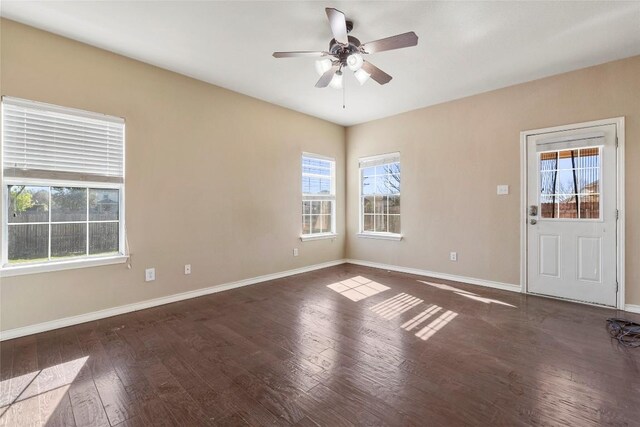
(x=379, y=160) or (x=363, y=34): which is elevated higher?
(x=363, y=34)

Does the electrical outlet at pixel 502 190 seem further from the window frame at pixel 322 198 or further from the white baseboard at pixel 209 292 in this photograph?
the window frame at pixel 322 198

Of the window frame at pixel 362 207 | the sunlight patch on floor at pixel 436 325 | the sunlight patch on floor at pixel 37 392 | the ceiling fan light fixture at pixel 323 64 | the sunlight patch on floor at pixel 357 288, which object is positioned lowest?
the sunlight patch on floor at pixel 37 392

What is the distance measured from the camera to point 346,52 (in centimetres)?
263

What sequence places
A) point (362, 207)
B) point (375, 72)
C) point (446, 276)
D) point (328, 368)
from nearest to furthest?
point (328, 368), point (375, 72), point (446, 276), point (362, 207)

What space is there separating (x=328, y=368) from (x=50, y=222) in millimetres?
2941

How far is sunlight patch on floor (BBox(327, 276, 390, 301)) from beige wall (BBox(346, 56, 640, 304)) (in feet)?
3.30

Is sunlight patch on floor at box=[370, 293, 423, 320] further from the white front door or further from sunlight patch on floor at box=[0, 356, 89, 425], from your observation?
sunlight patch on floor at box=[0, 356, 89, 425]

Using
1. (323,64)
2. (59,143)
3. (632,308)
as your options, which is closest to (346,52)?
(323,64)

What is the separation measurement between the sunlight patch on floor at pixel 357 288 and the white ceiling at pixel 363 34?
2.78 m

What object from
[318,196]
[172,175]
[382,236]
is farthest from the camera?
[318,196]

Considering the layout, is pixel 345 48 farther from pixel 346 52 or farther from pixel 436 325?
pixel 436 325

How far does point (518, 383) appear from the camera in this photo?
1910 mm

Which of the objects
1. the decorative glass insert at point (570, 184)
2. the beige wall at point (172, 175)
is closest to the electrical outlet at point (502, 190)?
the decorative glass insert at point (570, 184)

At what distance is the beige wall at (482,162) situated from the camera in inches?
126
